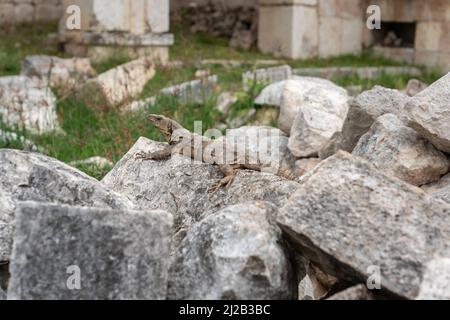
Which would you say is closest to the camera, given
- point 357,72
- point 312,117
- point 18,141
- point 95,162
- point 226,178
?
point 226,178

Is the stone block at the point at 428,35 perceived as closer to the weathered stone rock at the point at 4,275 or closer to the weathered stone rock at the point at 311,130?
the weathered stone rock at the point at 311,130

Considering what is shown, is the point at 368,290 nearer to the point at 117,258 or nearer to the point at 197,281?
the point at 197,281

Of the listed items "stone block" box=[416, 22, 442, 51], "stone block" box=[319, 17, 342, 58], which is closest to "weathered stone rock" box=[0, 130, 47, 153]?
"stone block" box=[319, 17, 342, 58]

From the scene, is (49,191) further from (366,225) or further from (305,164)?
(305,164)

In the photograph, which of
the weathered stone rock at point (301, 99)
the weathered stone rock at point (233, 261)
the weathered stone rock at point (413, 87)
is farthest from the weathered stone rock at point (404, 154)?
the weathered stone rock at point (413, 87)

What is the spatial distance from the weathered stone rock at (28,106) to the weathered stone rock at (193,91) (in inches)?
45.5

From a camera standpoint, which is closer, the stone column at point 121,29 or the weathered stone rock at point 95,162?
the weathered stone rock at point 95,162

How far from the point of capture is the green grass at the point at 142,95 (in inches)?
267

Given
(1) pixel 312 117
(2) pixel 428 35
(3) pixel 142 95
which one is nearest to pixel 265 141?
(1) pixel 312 117

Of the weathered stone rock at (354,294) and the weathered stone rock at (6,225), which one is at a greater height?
the weathered stone rock at (6,225)

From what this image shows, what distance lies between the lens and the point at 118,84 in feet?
29.3

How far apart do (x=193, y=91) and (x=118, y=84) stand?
870mm

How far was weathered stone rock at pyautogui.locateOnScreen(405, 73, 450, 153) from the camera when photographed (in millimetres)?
4422

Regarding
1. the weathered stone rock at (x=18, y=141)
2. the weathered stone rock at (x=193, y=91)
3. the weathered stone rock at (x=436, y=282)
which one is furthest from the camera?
the weathered stone rock at (x=193, y=91)
